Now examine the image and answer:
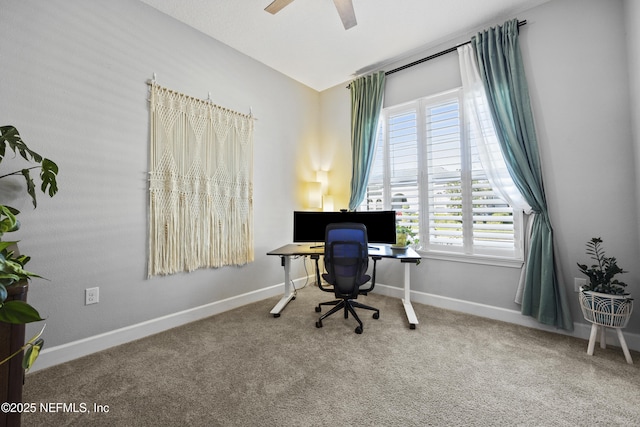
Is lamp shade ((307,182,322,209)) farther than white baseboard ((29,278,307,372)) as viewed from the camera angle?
Yes

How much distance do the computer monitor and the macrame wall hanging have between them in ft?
1.98

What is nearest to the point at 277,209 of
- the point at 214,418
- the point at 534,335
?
the point at 214,418

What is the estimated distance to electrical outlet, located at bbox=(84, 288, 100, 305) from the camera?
2.04 meters

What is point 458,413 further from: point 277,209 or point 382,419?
point 277,209

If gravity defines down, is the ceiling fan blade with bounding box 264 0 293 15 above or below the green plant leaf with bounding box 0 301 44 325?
above

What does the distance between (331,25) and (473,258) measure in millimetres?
2811

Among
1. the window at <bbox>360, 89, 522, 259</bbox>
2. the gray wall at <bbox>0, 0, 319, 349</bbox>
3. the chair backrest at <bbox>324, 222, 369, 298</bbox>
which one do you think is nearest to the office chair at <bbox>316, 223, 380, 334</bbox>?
the chair backrest at <bbox>324, 222, 369, 298</bbox>

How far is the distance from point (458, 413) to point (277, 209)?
8.89ft

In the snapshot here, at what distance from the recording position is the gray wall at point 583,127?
2.08 metres

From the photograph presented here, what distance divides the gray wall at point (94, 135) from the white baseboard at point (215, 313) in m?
0.06

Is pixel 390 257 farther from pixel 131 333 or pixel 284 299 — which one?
pixel 131 333

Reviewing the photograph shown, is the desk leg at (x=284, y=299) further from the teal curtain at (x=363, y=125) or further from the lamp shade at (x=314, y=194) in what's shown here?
the teal curtain at (x=363, y=125)

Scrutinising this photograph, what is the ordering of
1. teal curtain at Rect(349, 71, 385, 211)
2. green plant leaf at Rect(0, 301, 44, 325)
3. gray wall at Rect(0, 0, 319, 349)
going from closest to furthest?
1. green plant leaf at Rect(0, 301, 44, 325)
2. gray wall at Rect(0, 0, 319, 349)
3. teal curtain at Rect(349, 71, 385, 211)

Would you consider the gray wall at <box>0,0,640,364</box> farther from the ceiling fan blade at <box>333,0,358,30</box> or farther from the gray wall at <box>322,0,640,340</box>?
the ceiling fan blade at <box>333,0,358,30</box>
